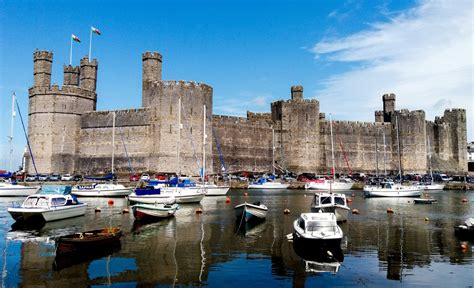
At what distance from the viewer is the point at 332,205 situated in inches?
835

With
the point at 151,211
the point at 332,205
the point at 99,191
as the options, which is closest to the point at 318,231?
the point at 332,205

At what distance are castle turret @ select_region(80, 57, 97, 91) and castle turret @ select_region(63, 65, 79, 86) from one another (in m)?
1.77

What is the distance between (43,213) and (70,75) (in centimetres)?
3979

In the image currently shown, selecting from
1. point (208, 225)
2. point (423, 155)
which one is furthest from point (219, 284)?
point (423, 155)

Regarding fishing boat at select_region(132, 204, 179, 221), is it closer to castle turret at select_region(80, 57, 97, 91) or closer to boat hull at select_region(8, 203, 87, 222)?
boat hull at select_region(8, 203, 87, 222)

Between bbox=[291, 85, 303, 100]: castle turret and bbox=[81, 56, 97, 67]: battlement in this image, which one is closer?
bbox=[81, 56, 97, 67]: battlement

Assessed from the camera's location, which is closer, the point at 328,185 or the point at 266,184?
the point at 328,185

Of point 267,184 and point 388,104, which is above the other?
point 388,104

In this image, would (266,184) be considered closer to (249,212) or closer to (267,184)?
(267,184)

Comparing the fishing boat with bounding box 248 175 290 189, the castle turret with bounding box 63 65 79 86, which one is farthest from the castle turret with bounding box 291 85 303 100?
the castle turret with bounding box 63 65 79 86

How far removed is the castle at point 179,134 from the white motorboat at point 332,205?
76.0 ft

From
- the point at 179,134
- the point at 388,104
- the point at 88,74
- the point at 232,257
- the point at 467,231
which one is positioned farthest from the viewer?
the point at 388,104

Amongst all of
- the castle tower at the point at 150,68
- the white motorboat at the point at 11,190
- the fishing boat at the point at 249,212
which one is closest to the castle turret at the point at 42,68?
the castle tower at the point at 150,68

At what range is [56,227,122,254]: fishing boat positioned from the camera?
13305mm
